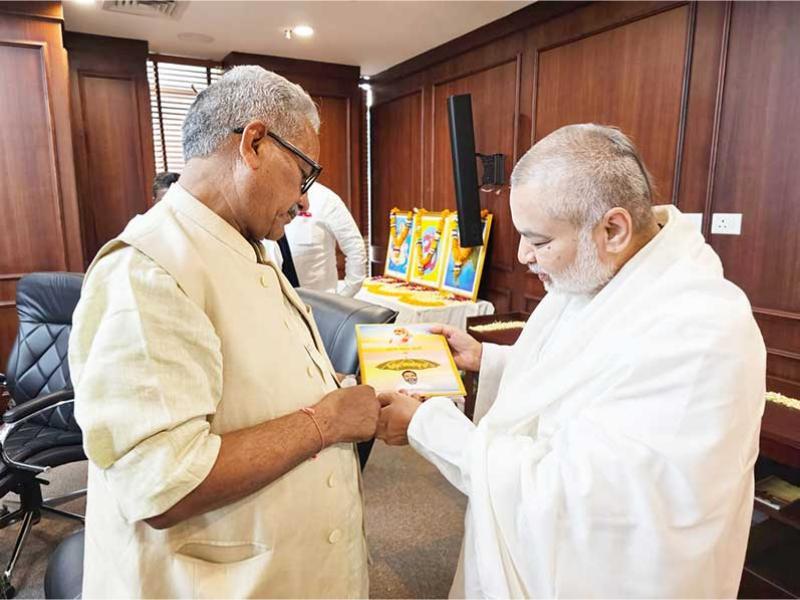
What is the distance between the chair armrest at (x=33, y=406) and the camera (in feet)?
6.42

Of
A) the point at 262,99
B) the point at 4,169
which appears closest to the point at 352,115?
the point at 4,169

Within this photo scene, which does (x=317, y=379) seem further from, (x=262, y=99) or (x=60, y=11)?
(x=60, y=11)

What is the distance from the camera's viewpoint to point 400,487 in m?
2.74

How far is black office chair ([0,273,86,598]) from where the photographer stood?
2027 millimetres

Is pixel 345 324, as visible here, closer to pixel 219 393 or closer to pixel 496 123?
pixel 219 393

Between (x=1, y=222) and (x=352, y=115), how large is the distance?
122 inches

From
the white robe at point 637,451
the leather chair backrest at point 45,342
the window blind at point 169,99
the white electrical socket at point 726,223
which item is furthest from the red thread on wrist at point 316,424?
the window blind at point 169,99

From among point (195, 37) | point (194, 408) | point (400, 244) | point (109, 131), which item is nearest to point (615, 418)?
point (194, 408)

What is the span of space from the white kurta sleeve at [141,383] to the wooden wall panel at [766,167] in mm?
2627

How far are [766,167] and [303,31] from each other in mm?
3235

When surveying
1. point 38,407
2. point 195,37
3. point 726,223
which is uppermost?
point 195,37

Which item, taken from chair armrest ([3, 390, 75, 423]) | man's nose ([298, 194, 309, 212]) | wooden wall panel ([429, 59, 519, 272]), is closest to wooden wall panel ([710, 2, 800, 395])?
wooden wall panel ([429, 59, 519, 272])

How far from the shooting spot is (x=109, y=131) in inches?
171

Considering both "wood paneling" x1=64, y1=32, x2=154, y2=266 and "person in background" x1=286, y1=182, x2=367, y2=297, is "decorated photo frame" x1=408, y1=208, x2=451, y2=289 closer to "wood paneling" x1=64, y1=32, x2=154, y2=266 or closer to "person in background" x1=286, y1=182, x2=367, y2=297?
"person in background" x1=286, y1=182, x2=367, y2=297
